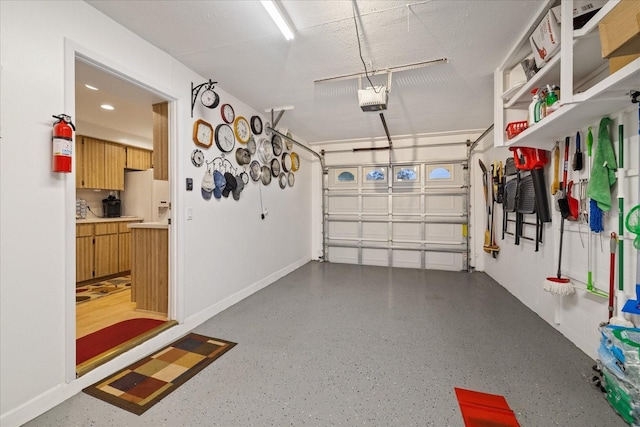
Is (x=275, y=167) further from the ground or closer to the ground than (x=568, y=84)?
closer to the ground

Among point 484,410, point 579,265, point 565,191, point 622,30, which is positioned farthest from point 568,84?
point 484,410

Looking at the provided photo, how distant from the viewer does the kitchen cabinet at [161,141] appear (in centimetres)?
267

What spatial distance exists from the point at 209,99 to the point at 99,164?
313 cm

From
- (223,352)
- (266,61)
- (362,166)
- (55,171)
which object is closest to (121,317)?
(223,352)

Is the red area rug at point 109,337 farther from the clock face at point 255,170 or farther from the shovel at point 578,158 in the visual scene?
the shovel at point 578,158

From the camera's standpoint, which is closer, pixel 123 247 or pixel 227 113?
pixel 227 113

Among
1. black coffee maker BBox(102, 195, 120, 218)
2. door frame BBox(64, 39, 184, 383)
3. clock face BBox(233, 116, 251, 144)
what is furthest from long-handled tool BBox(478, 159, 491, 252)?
black coffee maker BBox(102, 195, 120, 218)

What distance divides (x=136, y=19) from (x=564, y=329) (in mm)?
4479

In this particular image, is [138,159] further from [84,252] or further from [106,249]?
[84,252]

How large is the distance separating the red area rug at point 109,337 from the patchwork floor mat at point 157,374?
36 cm

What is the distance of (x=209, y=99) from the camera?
2902 millimetres

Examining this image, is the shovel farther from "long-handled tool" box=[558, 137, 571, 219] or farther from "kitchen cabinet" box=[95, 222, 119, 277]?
"kitchen cabinet" box=[95, 222, 119, 277]

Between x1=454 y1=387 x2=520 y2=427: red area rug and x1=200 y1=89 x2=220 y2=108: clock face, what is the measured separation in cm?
338

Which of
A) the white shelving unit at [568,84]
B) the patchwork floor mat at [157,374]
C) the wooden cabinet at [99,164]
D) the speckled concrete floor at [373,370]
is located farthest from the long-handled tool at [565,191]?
the wooden cabinet at [99,164]
